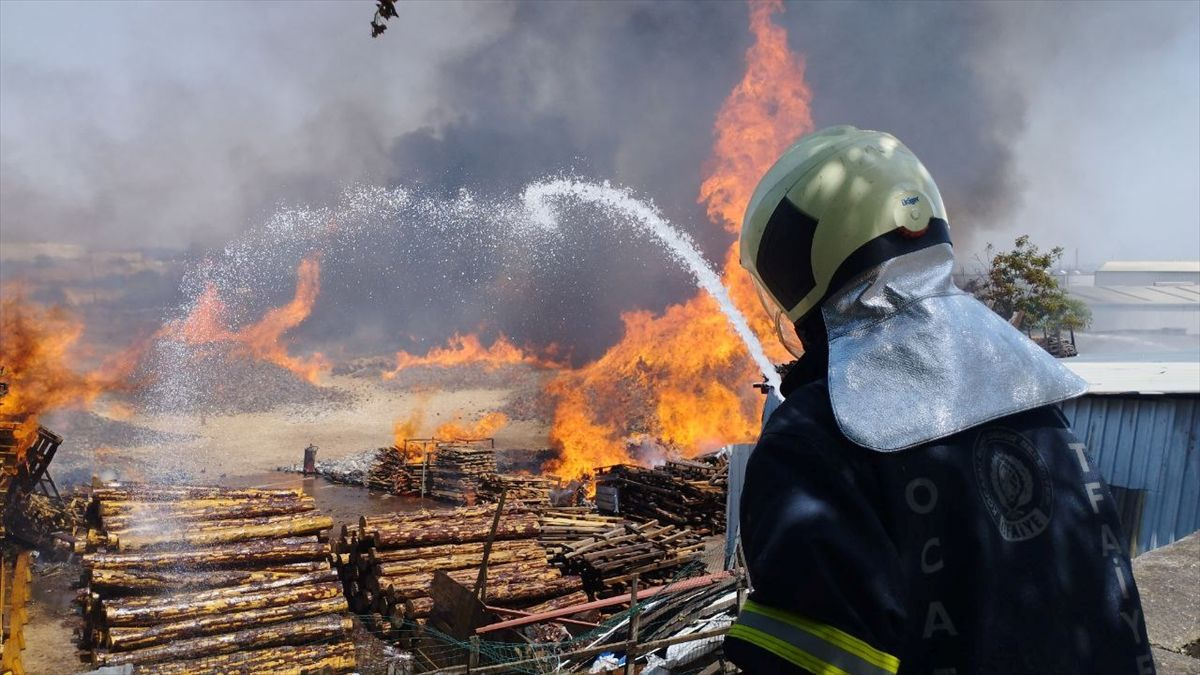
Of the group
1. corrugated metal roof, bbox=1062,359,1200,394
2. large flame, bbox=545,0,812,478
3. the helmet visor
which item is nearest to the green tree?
large flame, bbox=545,0,812,478

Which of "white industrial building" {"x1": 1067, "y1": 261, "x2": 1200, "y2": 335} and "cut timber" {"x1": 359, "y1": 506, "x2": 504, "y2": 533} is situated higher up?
"white industrial building" {"x1": 1067, "y1": 261, "x2": 1200, "y2": 335}

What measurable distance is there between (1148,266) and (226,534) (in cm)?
7525

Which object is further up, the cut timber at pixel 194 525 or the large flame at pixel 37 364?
the large flame at pixel 37 364

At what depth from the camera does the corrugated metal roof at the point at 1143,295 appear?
5528 centimetres

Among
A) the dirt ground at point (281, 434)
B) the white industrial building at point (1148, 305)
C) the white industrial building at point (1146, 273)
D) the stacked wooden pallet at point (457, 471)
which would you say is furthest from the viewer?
the white industrial building at point (1146, 273)

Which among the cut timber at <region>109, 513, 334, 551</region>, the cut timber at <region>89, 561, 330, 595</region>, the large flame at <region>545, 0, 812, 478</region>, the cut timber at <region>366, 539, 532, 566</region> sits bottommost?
the cut timber at <region>89, 561, 330, 595</region>

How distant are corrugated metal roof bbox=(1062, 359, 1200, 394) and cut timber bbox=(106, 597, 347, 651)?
1039 centimetres

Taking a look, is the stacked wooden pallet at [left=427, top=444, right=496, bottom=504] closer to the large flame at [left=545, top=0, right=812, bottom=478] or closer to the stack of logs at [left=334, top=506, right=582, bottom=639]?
the large flame at [left=545, top=0, right=812, bottom=478]

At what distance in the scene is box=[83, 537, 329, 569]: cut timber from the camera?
11.0m

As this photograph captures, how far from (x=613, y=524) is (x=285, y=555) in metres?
6.40

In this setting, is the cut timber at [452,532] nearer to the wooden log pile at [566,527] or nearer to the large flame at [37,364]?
the wooden log pile at [566,527]

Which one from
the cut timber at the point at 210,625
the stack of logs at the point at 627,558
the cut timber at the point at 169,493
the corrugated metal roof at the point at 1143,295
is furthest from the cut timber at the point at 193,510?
the corrugated metal roof at the point at 1143,295

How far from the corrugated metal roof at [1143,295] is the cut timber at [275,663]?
54509 millimetres

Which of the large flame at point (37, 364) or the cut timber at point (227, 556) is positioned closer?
the cut timber at point (227, 556)
